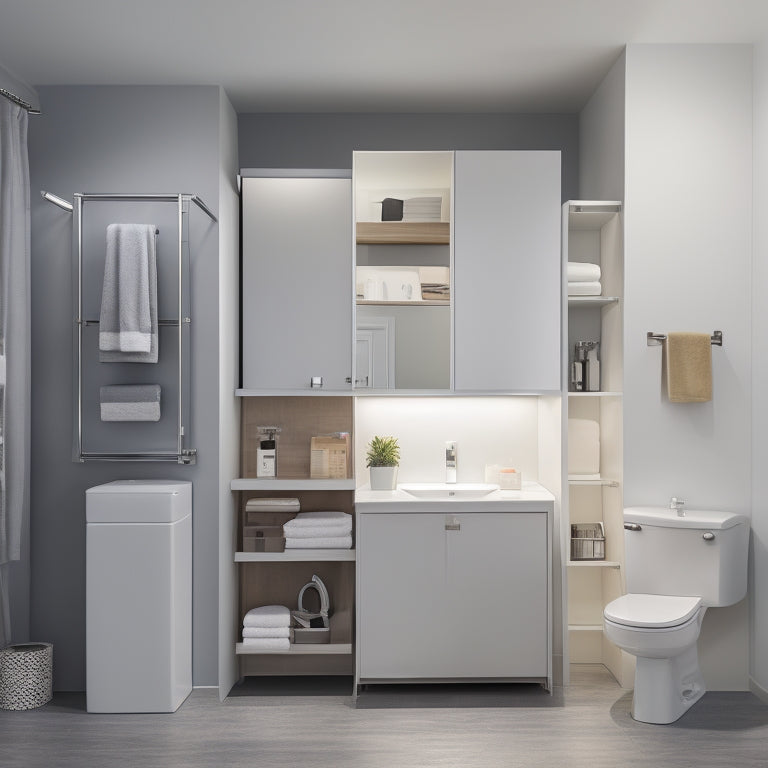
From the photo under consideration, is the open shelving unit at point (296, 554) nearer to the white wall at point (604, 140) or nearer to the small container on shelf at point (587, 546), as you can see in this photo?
the small container on shelf at point (587, 546)

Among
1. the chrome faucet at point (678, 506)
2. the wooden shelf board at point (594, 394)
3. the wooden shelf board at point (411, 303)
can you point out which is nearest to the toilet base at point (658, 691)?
the chrome faucet at point (678, 506)

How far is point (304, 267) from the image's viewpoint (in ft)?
12.6

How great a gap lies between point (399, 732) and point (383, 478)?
1149 mm

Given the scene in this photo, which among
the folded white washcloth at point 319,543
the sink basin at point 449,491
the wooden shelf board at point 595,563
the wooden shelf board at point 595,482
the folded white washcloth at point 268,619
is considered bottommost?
the folded white washcloth at point 268,619

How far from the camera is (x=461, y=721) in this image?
328cm

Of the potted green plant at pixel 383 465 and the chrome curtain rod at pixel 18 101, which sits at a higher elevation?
the chrome curtain rod at pixel 18 101

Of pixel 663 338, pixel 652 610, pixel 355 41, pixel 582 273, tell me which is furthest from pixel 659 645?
pixel 355 41

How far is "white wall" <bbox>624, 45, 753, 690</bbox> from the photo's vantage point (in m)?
3.52

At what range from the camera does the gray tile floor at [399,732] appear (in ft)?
9.56

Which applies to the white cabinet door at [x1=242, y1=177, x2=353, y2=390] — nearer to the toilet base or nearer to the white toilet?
the white toilet

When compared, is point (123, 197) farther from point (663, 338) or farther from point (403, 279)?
point (663, 338)

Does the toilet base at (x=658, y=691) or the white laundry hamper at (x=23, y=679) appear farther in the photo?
the white laundry hamper at (x=23, y=679)

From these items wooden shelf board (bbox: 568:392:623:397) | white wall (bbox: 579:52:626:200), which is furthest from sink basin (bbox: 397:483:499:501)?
white wall (bbox: 579:52:626:200)

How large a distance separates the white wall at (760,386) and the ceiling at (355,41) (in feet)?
1.03
